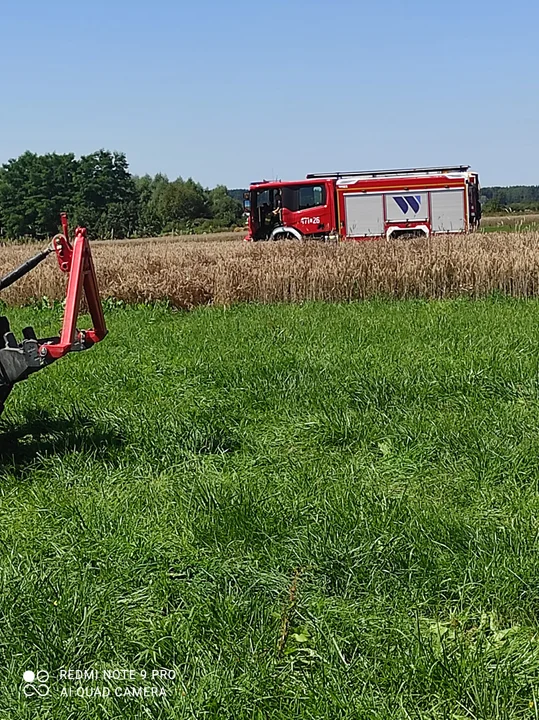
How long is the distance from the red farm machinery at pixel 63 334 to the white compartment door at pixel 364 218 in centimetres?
2288

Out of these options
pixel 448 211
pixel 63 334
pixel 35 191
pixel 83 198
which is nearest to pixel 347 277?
pixel 63 334

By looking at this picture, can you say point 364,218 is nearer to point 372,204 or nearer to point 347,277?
point 372,204

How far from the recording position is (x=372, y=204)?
27.3 meters

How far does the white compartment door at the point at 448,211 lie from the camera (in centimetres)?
2695

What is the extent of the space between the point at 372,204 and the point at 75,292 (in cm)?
2343

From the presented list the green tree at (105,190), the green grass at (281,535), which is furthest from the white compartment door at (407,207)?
the green tree at (105,190)

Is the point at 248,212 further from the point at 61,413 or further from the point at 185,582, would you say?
the point at 185,582

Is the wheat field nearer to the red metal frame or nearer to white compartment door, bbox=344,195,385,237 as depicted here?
the red metal frame

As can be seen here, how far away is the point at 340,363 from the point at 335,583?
4247mm

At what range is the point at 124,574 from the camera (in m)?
3.89

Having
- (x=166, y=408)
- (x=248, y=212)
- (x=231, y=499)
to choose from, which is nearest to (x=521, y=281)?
(x=166, y=408)

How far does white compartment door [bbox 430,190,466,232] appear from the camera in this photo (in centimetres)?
2695

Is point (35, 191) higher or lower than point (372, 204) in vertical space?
higher

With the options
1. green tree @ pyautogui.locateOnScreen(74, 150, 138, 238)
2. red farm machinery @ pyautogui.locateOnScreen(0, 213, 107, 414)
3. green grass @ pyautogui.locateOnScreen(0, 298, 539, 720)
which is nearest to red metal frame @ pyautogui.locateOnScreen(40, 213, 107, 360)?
red farm machinery @ pyautogui.locateOnScreen(0, 213, 107, 414)
